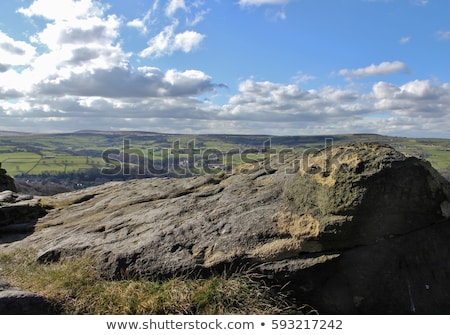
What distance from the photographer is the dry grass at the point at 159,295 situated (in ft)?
27.3

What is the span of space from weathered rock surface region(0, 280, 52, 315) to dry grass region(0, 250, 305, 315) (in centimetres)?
29

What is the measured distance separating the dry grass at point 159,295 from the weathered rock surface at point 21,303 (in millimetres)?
291

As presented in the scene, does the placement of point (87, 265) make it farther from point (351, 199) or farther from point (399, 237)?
point (399, 237)

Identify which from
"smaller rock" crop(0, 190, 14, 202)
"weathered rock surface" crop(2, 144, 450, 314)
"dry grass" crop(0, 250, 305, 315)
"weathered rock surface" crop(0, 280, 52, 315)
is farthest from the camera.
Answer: "smaller rock" crop(0, 190, 14, 202)

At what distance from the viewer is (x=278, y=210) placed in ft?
34.6

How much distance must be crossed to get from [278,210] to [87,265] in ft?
17.2

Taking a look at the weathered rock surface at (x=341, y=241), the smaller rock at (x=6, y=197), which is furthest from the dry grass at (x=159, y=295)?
the smaller rock at (x=6, y=197)

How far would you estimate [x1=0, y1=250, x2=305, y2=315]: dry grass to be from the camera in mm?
8336

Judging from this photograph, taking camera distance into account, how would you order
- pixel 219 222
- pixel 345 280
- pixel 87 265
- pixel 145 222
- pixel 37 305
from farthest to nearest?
1. pixel 145 222
2. pixel 219 222
3. pixel 87 265
4. pixel 345 280
5. pixel 37 305

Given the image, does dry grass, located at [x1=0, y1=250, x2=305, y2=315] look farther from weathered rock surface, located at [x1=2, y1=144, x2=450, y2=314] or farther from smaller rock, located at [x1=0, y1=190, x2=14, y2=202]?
smaller rock, located at [x1=0, y1=190, x2=14, y2=202]

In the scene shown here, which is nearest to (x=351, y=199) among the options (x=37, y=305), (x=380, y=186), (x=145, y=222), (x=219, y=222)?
(x=380, y=186)

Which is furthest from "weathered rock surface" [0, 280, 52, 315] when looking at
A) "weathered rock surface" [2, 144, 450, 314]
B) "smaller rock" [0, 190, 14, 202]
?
"smaller rock" [0, 190, 14, 202]

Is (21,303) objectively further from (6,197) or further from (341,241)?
(6,197)

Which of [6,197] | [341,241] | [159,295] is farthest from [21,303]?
[6,197]
